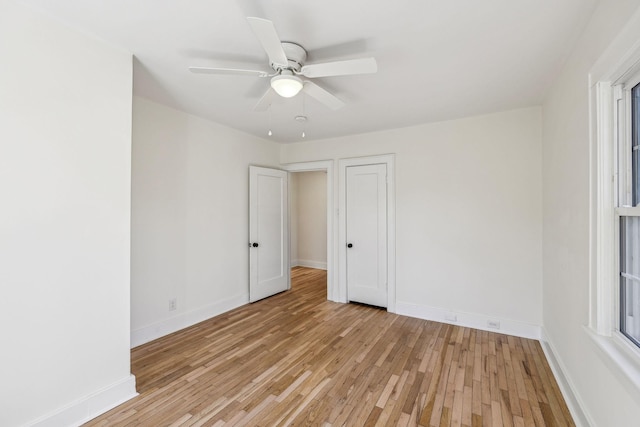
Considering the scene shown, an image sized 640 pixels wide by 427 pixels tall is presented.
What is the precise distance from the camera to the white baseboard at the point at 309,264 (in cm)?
674

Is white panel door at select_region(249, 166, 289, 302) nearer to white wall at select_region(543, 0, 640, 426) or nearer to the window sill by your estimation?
white wall at select_region(543, 0, 640, 426)

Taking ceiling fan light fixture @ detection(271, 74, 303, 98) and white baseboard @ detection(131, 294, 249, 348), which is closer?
ceiling fan light fixture @ detection(271, 74, 303, 98)

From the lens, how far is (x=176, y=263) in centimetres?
326

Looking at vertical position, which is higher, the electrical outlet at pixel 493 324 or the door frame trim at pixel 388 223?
the door frame trim at pixel 388 223

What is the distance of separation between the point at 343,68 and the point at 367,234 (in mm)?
2731

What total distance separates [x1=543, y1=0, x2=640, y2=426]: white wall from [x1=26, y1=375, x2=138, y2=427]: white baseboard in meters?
2.85

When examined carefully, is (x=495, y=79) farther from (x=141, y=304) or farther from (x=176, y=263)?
(x=141, y=304)

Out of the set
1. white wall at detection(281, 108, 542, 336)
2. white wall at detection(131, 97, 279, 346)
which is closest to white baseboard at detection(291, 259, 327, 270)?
white wall at detection(131, 97, 279, 346)

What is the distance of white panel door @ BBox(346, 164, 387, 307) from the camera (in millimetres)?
3975

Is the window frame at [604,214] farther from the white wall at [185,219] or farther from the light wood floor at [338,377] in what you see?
the white wall at [185,219]

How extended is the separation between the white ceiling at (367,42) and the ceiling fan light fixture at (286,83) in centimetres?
25

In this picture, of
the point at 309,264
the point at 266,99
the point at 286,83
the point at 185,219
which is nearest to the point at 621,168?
the point at 286,83

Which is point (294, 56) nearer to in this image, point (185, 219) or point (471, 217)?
point (185, 219)

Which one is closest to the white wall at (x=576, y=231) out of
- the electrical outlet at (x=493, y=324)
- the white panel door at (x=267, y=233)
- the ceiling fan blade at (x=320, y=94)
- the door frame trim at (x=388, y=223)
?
the electrical outlet at (x=493, y=324)
